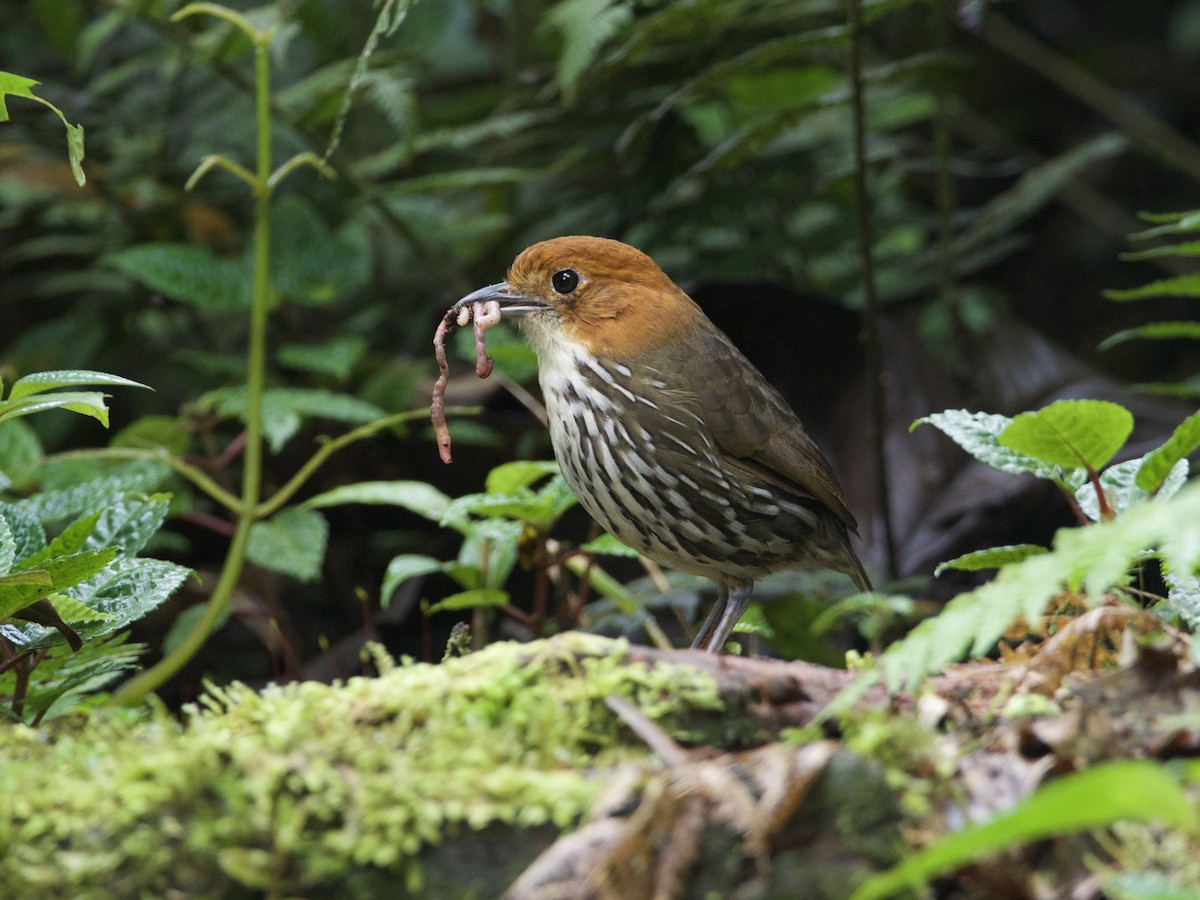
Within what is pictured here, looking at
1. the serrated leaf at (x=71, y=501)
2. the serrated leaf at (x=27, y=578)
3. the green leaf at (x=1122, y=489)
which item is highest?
the serrated leaf at (x=27, y=578)

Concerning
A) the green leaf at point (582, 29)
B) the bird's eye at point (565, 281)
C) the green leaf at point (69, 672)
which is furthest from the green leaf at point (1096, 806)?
the green leaf at point (582, 29)

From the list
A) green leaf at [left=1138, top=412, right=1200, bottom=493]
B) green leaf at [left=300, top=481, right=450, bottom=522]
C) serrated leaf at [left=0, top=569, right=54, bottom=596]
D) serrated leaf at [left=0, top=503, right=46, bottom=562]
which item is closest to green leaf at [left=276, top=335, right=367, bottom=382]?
green leaf at [left=300, top=481, right=450, bottom=522]

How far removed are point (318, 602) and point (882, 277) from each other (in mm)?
2774

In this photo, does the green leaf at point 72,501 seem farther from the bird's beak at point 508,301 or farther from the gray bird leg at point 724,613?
the gray bird leg at point 724,613

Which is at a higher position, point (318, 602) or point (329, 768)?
point (329, 768)

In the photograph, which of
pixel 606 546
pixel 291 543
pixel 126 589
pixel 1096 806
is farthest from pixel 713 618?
pixel 1096 806

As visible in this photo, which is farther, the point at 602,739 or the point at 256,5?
the point at 256,5

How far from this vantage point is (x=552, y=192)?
5.77 m

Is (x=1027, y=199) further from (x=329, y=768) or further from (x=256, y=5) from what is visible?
(x=329, y=768)

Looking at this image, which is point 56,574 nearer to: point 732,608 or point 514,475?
point 514,475

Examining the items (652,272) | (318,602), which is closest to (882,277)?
(652,272)

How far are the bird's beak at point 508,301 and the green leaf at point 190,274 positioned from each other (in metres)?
1.08

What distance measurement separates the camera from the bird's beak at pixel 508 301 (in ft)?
11.4

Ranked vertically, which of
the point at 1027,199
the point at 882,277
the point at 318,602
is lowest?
the point at 318,602
